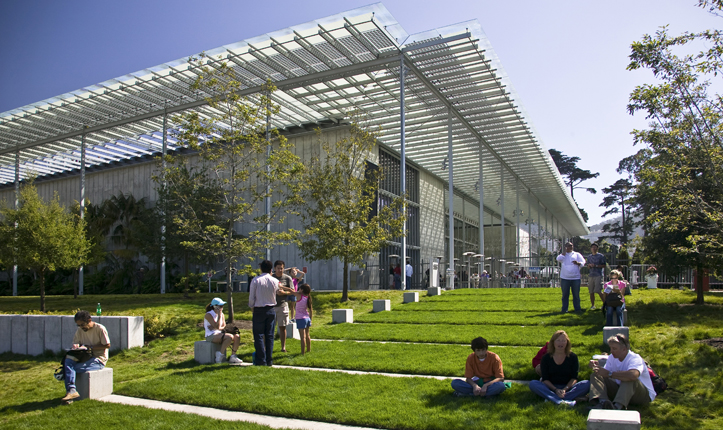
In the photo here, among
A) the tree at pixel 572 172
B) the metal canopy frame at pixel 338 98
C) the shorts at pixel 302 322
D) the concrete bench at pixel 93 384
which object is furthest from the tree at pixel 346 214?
the tree at pixel 572 172

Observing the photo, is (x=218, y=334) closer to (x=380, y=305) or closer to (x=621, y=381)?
(x=621, y=381)

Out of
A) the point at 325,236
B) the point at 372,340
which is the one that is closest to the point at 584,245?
the point at 325,236

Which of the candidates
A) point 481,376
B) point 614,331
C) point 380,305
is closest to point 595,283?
point 614,331

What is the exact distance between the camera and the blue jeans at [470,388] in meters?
6.63

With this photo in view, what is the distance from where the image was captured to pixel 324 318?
633 inches

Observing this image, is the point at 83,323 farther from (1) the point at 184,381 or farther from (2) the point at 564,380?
(2) the point at 564,380

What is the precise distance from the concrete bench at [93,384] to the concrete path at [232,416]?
7.6 inches

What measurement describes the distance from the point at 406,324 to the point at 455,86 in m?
15.8

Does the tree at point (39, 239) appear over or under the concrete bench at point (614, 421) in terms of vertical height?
over

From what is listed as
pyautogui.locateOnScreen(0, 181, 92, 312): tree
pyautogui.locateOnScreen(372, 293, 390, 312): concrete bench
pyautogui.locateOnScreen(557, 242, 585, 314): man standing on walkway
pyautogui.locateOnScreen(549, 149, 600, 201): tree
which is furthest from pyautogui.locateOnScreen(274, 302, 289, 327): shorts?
pyautogui.locateOnScreen(549, 149, 600, 201): tree

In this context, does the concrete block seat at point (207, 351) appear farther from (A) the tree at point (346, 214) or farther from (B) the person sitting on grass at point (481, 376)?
(A) the tree at point (346, 214)

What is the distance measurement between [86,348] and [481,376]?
6048 mm

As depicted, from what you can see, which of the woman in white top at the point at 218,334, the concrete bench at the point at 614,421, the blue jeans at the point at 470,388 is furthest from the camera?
the woman in white top at the point at 218,334

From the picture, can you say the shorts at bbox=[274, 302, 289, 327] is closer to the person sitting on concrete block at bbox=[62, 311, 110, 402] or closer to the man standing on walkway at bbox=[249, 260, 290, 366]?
the man standing on walkway at bbox=[249, 260, 290, 366]
